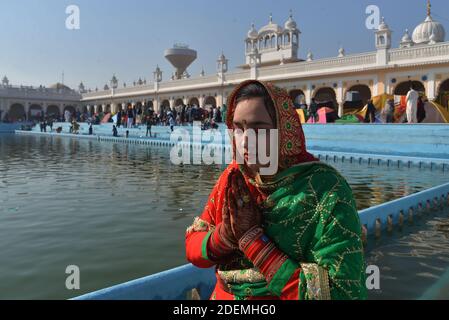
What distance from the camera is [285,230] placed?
4.50 feet

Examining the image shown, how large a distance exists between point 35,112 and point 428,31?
151 feet

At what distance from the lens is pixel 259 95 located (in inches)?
58.3

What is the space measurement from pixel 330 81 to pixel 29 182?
19.7 m

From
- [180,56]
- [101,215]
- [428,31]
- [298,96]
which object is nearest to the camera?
[101,215]

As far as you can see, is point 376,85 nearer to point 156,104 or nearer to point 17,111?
point 156,104

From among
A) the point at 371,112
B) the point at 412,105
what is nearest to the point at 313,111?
the point at 371,112

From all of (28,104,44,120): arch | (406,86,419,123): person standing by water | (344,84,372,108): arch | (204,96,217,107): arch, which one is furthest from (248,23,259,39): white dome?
(28,104,44,120): arch

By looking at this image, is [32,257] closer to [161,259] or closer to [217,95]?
[161,259]

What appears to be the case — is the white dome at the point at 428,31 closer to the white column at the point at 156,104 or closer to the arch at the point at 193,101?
the arch at the point at 193,101

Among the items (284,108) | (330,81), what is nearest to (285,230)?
(284,108)

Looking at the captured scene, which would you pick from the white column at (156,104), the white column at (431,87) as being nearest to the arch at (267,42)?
the white column at (156,104)

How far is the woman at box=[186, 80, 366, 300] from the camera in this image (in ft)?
4.13

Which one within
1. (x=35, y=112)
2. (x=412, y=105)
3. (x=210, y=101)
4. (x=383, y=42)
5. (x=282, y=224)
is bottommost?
(x=282, y=224)
